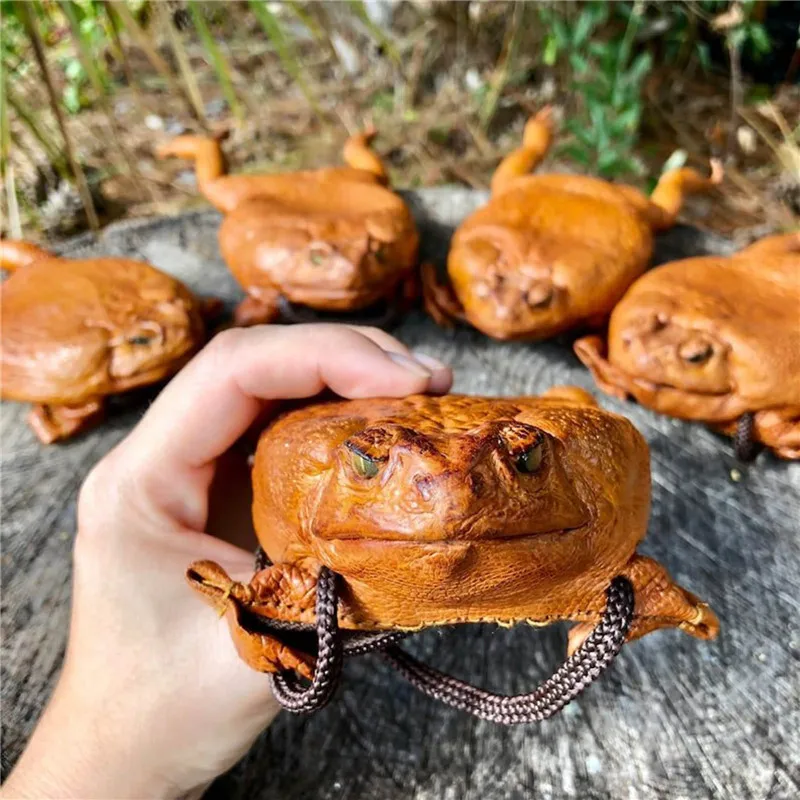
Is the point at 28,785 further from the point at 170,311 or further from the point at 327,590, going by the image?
the point at 170,311

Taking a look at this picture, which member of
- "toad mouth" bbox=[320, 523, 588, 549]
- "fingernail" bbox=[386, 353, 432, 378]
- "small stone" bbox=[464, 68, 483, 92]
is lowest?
"small stone" bbox=[464, 68, 483, 92]

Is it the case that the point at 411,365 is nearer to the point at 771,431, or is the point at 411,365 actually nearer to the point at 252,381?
the point at 252,381

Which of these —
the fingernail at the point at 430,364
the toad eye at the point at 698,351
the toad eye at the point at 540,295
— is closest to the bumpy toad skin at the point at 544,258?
the toad eye at the point at 540,295

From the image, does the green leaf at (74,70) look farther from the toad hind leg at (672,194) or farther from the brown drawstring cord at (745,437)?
the brown drawstring cord at (745,437)

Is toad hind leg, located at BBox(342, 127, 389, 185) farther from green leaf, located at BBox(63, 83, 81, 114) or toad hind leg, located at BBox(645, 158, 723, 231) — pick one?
green leaf, located at BBox(63, 83, 81, 114)

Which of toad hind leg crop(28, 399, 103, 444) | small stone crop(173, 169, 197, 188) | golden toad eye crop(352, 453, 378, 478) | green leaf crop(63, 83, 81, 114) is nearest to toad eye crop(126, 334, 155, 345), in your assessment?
toad hind leg crop(28, 399, 103, 444)

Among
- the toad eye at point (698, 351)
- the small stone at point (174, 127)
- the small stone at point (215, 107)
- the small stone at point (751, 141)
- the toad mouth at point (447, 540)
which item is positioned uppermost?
the toad mouth at point (447, 540)

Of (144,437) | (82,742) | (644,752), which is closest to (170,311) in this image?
(144,437)
